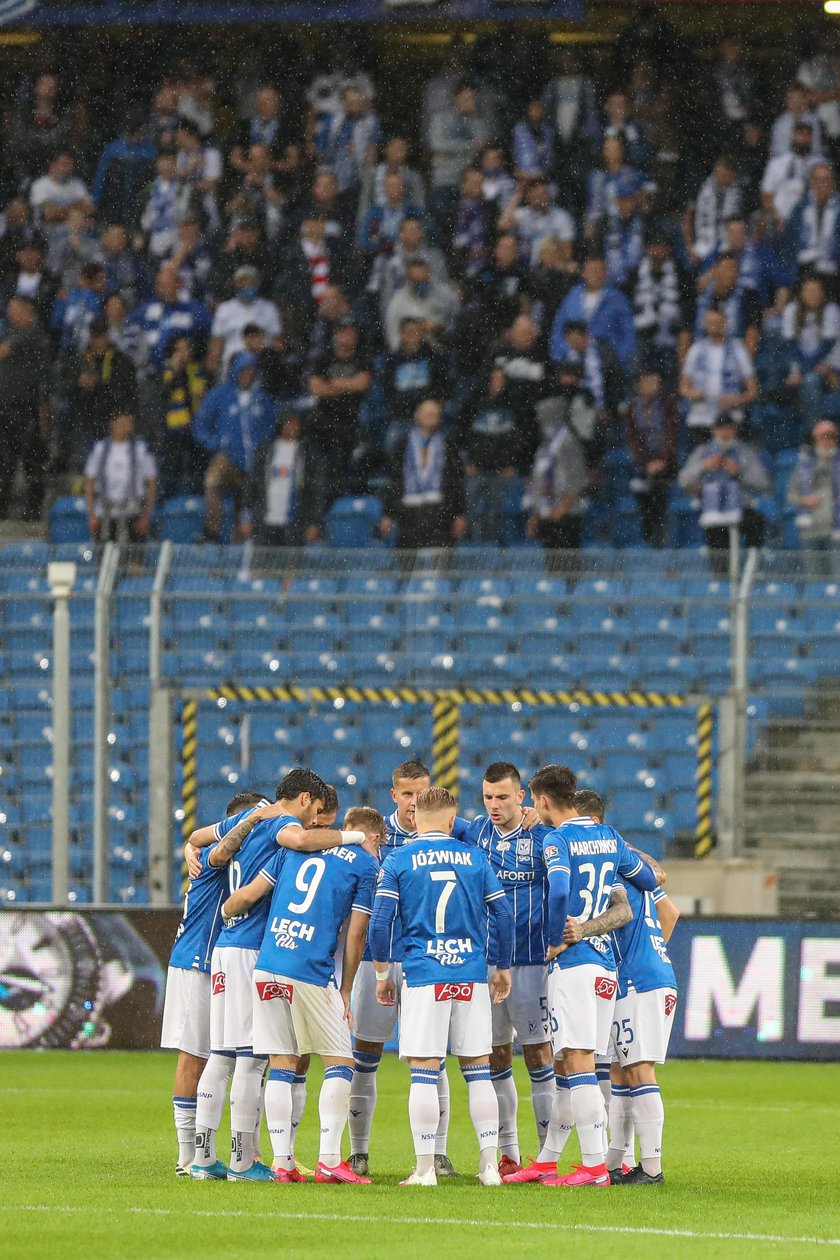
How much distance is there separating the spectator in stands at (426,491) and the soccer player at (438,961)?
9.65m

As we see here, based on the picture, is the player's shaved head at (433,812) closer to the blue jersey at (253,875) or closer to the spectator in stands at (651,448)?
the blue jersey at (253,875)

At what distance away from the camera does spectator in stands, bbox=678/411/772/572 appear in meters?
19.1

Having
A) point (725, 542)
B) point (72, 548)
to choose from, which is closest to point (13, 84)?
point (72, 548)

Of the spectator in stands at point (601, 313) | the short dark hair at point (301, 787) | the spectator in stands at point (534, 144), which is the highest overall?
the spectator in stands at point (534, 144)

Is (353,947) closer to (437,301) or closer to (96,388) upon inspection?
(96,388)

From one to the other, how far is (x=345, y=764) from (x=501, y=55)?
938 cm

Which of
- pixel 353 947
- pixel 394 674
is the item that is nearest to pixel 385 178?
pixel 394 674

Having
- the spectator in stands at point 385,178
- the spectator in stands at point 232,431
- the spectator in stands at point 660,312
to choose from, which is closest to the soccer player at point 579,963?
the spectator in stands at point 232,431

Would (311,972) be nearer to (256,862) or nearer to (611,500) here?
(256,862)

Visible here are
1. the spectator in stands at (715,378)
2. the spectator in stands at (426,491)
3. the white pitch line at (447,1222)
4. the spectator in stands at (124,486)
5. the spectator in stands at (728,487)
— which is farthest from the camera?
the spectator in stands at (715,378)

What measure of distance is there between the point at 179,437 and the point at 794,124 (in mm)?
7076

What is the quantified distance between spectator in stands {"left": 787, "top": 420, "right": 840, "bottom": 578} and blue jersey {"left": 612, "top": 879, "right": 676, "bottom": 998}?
9.36 metres

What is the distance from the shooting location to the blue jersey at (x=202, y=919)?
9.81 metres

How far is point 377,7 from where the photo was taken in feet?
74.1
